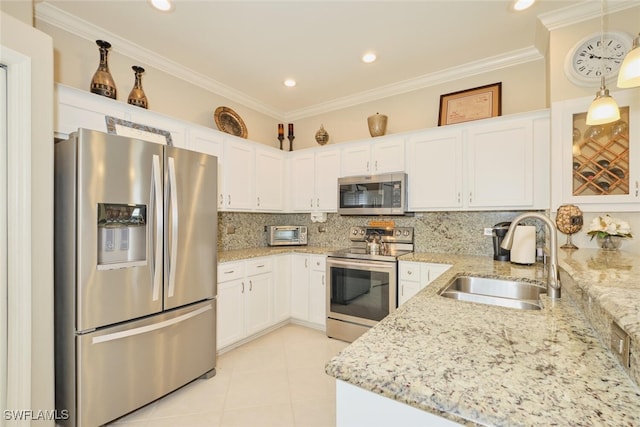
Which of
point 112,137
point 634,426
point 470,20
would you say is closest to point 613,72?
point 470,20

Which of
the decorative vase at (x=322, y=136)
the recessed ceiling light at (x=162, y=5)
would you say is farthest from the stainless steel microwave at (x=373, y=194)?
the recessed ceiling light at (x=162, y=5)

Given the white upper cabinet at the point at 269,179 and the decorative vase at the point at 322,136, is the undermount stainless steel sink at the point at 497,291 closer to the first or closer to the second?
the white upper cabinet at the point at 269,179

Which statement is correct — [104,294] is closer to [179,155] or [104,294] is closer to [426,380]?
[179,155]

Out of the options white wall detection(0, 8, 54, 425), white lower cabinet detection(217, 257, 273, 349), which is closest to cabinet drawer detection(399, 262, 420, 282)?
white lower cabinet detection(217, 257, 273, 349)

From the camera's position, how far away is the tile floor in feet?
6.16

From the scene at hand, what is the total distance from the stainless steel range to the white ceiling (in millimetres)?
1774

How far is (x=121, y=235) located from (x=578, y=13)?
3551 mm

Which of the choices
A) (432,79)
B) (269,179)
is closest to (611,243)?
(432,79)

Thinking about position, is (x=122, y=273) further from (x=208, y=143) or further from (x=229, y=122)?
(x=229, y=122)

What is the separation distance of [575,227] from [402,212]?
52.7 inches

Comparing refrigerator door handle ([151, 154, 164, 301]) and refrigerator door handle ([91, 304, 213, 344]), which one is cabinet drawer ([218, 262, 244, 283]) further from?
refrigerator door handle ([151, 154, 164, 301])

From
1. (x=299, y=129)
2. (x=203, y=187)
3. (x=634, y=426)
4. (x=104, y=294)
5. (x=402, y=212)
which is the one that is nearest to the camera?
(x=634, y=426)

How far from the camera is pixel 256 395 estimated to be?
7.02 feet

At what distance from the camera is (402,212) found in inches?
118
